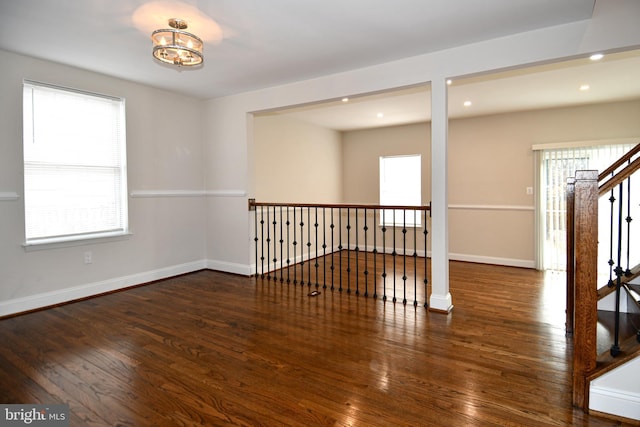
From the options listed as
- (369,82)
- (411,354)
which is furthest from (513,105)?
(411,354)

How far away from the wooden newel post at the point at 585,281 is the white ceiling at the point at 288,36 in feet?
4.92

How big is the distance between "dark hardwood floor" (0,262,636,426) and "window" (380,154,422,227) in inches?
116

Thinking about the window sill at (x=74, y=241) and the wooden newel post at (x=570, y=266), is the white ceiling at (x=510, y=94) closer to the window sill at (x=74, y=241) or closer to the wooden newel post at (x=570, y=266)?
the wooden newel post at (x=570, y=266)

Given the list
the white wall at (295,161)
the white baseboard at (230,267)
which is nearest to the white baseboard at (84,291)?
the white baseboard at (230,267)

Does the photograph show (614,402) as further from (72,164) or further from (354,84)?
(72,164)

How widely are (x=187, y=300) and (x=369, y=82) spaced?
3.00 meters

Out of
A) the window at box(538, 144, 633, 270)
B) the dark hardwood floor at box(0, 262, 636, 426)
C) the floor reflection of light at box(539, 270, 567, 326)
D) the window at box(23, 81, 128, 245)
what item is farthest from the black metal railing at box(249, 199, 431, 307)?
the window at box(538, 144, 633, 270)

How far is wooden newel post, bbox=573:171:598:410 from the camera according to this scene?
5.89 feet

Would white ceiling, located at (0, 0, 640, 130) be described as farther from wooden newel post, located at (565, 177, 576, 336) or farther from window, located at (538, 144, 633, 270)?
wooden newel post, located at (565, 177, 576, 336)

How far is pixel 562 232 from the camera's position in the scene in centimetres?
519

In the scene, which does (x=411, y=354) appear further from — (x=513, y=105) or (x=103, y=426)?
(x=513, y=105)

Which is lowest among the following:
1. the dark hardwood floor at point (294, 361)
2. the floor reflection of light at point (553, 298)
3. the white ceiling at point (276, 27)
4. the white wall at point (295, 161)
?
the dark hardwood floor at point (294, 361)

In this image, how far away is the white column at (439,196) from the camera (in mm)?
3258

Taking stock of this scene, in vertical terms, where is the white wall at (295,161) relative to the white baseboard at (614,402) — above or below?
above
